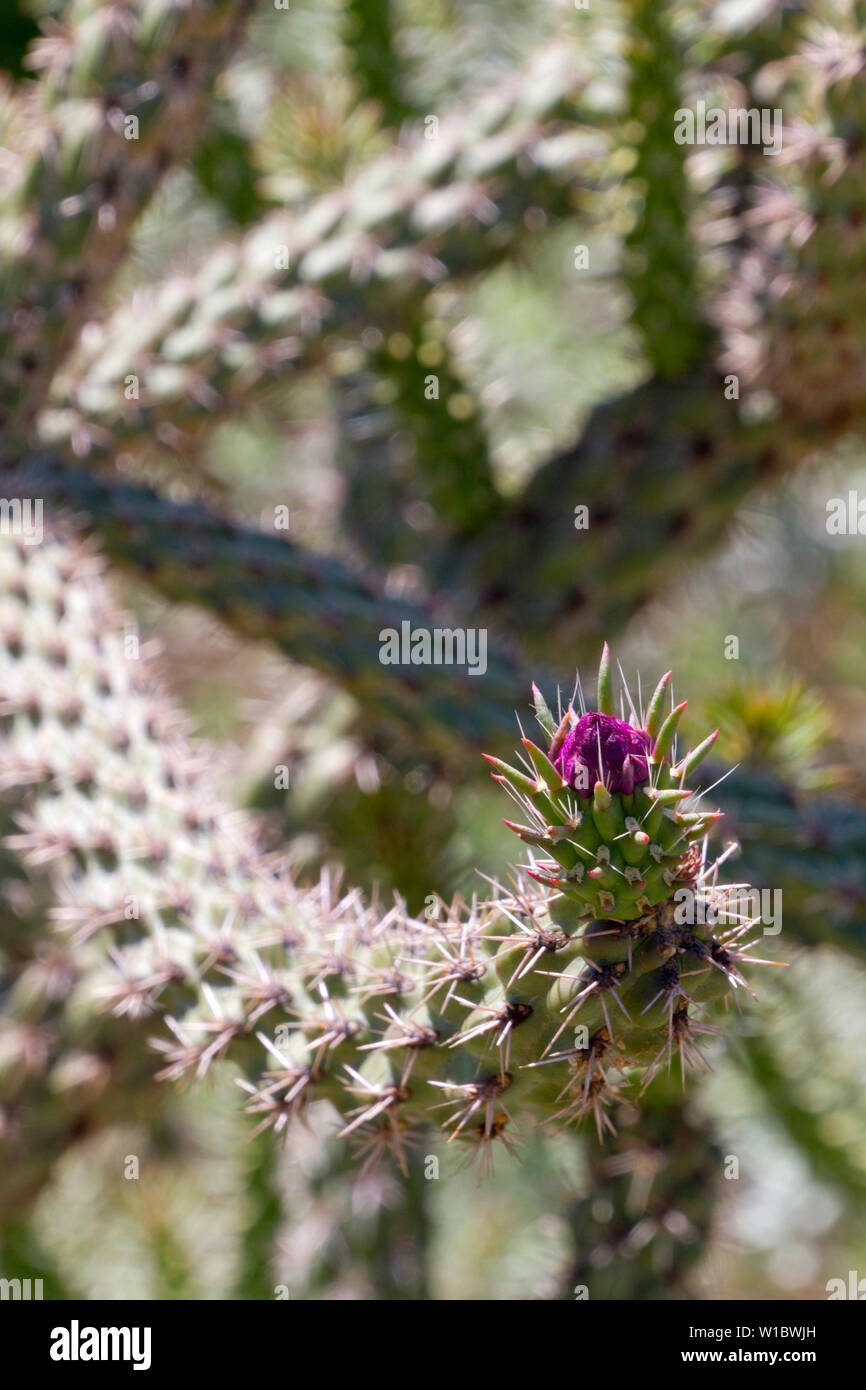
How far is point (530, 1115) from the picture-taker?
1417mm

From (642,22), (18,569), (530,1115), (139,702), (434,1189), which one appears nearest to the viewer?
(530,1115)

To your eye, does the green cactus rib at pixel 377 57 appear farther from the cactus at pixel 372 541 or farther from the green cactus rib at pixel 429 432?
the green cactus rib at pixel 429 432

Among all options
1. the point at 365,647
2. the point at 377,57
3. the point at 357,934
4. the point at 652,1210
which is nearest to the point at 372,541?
the point at 365,647

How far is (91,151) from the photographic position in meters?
2.14

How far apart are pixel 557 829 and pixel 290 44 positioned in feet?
12.2

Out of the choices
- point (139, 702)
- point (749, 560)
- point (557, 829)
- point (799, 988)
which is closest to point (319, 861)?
point (139, 702)

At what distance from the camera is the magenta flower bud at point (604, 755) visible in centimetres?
109

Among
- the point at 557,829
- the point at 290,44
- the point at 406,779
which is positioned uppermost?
the point at 290,44

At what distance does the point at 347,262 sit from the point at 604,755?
5.28 ft

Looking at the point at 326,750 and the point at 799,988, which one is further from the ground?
the point at 326,750

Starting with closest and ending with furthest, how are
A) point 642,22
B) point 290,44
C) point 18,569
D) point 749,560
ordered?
point 18,569
point 642,22
point 290,44
point 749,560

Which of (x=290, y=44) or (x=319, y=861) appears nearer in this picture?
(x=319, y=861)

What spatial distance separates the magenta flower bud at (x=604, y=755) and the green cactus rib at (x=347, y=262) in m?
1.56

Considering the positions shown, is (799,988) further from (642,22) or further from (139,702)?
(642,22)
